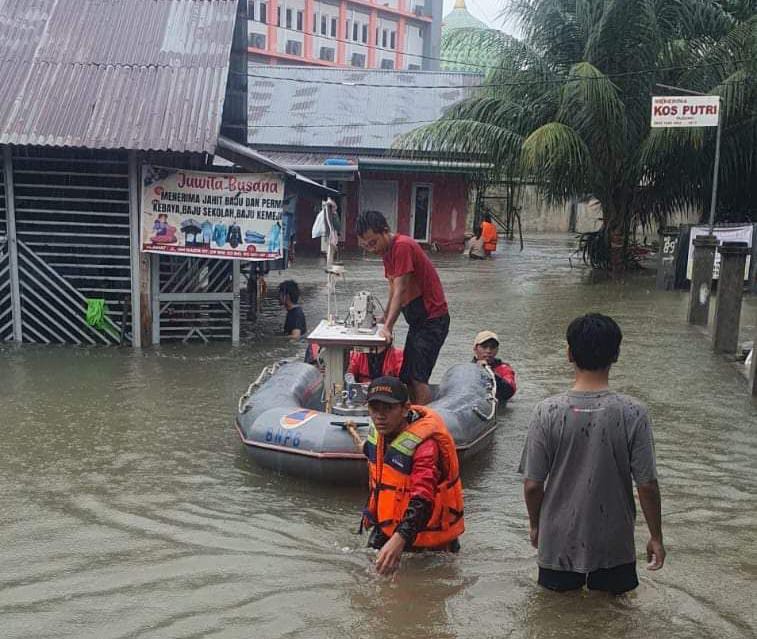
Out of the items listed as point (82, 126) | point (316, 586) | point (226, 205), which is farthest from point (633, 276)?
point (316, 586)

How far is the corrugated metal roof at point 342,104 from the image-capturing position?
26797 millimetres

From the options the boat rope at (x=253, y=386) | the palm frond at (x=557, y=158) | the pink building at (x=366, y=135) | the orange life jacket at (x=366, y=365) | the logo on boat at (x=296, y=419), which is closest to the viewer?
the logo on boat at (x=296, y=419)

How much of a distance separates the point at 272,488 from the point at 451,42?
1697 centimetres

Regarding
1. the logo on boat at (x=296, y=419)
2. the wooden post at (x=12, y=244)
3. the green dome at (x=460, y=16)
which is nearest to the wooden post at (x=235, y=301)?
the wooden post at (x=12, y=244)

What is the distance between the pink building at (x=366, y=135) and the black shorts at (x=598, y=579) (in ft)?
71.7

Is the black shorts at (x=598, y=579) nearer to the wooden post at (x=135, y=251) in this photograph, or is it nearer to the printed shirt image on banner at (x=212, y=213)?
the printed shirt image on banner at (x=212, y=213)

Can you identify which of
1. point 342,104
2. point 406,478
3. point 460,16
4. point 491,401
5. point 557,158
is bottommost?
point 491,401

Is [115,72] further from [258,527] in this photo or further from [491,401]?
[258,527]

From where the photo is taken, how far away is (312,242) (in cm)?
2670


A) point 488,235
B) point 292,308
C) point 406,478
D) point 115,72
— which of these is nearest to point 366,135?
point 488,235

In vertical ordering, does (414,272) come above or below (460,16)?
below

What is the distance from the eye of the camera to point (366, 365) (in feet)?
26.6

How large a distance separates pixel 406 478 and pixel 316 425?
81.8 inches

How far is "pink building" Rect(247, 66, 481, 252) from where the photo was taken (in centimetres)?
2647
